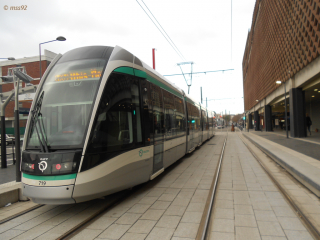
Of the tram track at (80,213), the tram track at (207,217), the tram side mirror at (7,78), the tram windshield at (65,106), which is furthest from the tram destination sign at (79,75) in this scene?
the tram side mirror at (7,78)

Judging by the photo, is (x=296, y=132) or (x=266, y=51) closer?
(x=296, y=132)

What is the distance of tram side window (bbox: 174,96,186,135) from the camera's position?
30.8ft

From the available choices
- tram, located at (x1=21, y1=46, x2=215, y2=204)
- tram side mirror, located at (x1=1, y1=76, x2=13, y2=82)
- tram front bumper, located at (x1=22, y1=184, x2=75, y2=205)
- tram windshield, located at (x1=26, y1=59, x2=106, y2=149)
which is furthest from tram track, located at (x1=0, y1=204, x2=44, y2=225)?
tram side mirror, located at (x1=1, y1=76, x2=13, y2=82)

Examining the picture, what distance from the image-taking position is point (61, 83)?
16.1ft

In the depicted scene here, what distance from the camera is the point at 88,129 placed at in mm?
4355

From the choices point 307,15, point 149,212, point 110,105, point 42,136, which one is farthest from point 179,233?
point 307,15

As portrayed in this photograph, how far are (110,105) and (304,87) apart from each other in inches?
767

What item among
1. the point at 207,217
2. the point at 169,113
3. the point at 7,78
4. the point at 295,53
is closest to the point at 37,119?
the point at 207,217

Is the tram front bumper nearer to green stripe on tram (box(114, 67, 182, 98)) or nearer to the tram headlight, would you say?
the tram headlight

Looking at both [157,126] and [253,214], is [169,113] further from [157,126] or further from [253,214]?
[253,214]

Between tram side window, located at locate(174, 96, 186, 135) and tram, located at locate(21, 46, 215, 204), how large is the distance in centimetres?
341

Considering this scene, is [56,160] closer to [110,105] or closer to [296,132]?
[110,105]

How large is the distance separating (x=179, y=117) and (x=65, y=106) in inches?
229

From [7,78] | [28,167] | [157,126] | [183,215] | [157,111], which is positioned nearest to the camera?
[28,167]
